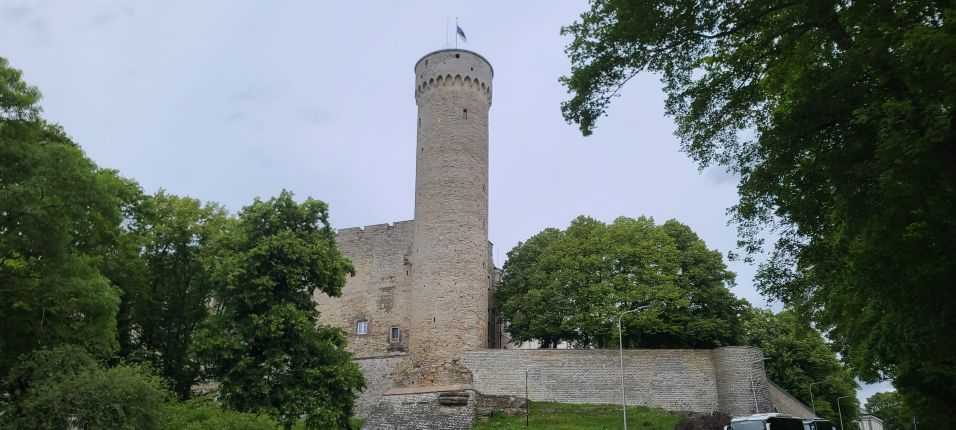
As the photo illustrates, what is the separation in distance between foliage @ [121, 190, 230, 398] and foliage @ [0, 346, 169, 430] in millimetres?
8975

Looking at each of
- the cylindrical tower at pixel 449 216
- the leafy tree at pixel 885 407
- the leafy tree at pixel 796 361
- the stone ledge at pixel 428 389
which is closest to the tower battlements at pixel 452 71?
the cylindrical tower at pixel 449 216

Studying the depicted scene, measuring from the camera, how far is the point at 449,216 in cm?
3522

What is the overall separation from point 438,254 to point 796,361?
2805cm

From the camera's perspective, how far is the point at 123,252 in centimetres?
2522

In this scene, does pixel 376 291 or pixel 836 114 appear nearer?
pixel 836 114

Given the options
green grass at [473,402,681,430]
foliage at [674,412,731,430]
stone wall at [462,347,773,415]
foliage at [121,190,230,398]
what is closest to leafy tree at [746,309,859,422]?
stone wall at [462,347,773,415]

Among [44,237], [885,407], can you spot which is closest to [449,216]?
[44,237]

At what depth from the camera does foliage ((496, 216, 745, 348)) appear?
35.3 meters

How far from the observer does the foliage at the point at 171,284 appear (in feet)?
87.7

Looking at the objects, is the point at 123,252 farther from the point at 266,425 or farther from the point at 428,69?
the point at 428,69

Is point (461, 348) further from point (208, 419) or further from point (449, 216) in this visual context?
point (208, 419)

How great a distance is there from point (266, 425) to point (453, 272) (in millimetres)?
15456

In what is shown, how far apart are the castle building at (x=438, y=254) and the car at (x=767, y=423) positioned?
15.2 meters

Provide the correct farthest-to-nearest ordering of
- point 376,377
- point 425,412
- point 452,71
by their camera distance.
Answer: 1. point 452,71
2. point 376,377
3. point 425,412
